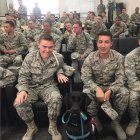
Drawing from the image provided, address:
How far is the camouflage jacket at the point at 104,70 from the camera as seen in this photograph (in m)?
2.47

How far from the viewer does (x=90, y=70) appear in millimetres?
2521

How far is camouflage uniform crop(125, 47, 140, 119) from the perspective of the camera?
7.80 feet

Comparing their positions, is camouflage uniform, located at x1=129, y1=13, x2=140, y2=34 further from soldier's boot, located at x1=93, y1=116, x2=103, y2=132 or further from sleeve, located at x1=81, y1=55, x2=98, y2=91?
soldier's boot, located at x1=93, y1=116, x2=103, y2=132

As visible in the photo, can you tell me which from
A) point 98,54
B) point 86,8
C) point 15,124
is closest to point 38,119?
point 15,124

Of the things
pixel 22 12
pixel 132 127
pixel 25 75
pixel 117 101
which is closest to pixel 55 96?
pixel 25 75

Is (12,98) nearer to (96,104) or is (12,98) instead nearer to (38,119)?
(38,119)

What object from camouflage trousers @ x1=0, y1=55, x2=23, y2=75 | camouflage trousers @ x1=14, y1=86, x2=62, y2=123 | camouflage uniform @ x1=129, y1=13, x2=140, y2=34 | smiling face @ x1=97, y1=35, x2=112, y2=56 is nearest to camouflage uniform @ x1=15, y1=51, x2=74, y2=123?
camouflage trousers @ x1=14, y1=86, x2=62, y2=123

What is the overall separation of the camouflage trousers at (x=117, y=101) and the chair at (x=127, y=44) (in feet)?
4.59

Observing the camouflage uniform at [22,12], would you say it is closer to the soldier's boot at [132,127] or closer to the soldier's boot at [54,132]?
the soldier's boot at [54,132]

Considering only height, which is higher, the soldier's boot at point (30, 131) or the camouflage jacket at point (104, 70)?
the camouflage jacket at point (104, 70)

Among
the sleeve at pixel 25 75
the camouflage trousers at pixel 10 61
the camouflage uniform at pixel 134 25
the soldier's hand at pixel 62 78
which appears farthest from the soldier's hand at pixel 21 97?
the camouflage uniform at pixel 134 25

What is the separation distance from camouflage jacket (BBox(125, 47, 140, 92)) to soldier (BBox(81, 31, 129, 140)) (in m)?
0.06

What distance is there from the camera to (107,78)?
2.53 metres

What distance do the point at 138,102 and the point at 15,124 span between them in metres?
1.38
